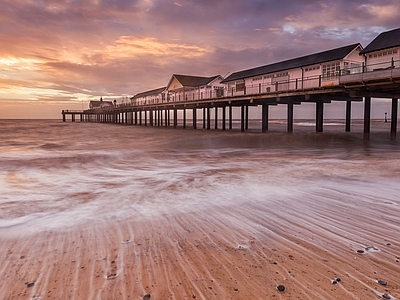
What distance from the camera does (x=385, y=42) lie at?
20016mm

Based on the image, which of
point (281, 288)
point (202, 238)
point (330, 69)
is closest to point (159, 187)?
point (202, 238)

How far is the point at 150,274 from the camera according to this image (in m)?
3.09

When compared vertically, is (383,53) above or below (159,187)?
above

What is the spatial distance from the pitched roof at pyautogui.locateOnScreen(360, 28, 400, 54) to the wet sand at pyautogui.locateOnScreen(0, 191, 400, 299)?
18089 mm

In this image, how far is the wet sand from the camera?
2799mm

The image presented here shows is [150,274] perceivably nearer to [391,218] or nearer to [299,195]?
[391,218]

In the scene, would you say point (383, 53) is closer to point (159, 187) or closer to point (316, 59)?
point (316, 59)

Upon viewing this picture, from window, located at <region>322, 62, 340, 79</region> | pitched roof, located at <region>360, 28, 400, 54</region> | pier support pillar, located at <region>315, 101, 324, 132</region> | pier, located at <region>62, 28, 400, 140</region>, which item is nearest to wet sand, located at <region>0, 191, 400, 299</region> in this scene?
pier, located at <region>62, 28, 400, 140</region>

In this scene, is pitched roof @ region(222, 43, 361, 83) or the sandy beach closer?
the sandy beach

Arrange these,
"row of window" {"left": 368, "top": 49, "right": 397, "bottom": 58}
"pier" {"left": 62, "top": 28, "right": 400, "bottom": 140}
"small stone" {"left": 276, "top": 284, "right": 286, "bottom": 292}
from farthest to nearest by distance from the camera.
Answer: "row of window" {"left": 368, "top": 49, "right": 397, "bottom": 58}, "pier" {"left": 62, "top": 28, "right": 400, "bottom": 140}, "small stone" {"left": 276, "top": 284, "right": 286, "bottom": 292}

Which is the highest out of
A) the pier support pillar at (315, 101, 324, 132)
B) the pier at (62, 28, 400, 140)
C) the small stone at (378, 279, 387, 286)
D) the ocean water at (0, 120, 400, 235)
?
the pier at (62, 28, 400, 140)

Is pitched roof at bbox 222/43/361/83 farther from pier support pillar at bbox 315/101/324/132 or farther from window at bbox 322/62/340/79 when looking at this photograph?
pier support pillar at bbox 315/101/324/132

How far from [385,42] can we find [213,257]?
2230 centimetres

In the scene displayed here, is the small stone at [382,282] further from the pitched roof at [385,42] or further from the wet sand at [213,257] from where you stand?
the pitched roof at [385,42]
